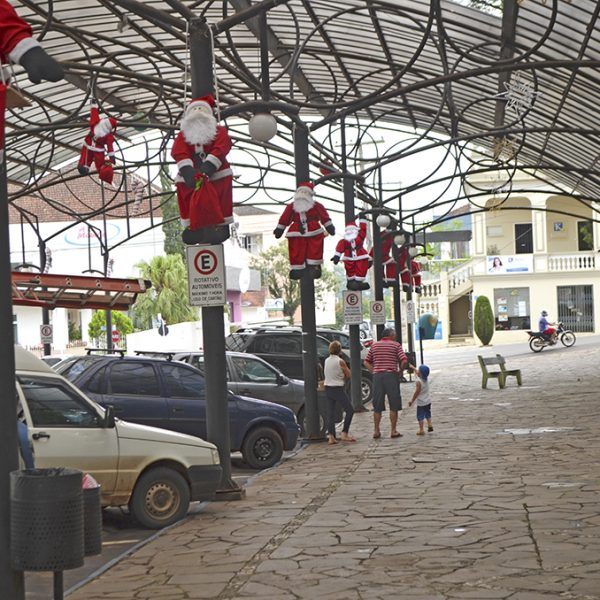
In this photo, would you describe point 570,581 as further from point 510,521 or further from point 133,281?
point 133,281

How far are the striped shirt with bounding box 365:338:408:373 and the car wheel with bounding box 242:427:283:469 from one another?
9.37 ft

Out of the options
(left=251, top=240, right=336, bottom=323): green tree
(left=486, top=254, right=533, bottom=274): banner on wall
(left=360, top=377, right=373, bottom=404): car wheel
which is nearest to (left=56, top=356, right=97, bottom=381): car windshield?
(left=360, top=377, right=373, bottom=404): car wheel

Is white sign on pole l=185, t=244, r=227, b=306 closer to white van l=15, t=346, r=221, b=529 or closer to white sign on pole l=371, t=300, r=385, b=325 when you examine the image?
white van l=15, t=346, r=221, b=529

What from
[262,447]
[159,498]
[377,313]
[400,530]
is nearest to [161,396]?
[262,447]

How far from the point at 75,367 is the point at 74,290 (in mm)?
2506

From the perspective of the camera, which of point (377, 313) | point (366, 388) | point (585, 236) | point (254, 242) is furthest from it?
point (254, 242)

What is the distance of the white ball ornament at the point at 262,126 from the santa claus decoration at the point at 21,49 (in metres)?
9.04

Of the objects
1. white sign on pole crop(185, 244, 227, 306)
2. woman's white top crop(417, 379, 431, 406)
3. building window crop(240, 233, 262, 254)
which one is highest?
building window crop(240, 233, 262, 254)

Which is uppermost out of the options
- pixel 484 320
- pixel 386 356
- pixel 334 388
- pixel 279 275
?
pixel 279 275

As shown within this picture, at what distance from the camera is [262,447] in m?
17.4

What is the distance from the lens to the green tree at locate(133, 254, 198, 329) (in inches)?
2603

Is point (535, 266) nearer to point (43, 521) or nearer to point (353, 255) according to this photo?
point (353, 255)

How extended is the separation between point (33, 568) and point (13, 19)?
318 centimetres

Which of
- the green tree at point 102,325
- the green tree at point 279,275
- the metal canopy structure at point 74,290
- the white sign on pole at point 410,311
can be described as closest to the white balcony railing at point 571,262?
the green tree at point 279,275
